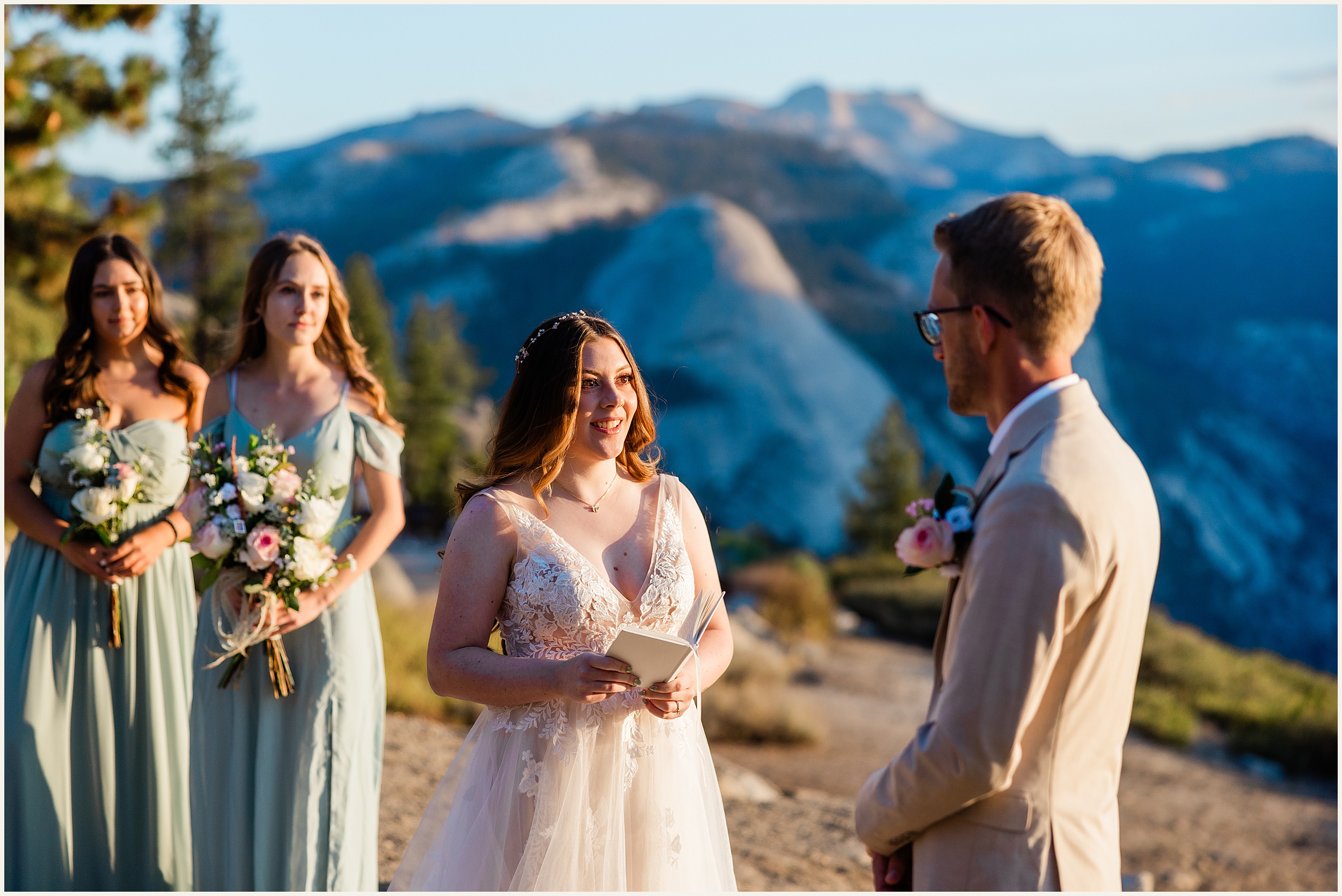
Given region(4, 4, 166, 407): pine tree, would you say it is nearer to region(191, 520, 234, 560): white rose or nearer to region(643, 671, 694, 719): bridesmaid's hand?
region(191, 520, 234, 560): white rose

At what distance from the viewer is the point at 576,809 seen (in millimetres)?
2852

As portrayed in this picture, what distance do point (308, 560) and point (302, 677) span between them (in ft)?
1.96

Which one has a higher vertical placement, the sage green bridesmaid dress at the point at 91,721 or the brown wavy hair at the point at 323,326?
the brown wavy hair at the point at 323,326

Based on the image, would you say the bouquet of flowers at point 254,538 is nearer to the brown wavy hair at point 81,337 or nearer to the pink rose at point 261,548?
the pink rose at point 261,548

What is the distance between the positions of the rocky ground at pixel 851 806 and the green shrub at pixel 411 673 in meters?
0.30

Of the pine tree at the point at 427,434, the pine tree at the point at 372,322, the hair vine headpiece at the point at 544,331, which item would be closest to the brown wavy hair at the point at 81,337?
the hair vine headpiece at the point at 544,331

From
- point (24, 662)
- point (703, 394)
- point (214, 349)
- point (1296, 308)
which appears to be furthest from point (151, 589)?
point (1296, 308)

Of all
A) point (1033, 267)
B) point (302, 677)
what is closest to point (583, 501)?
point (1033, 267)

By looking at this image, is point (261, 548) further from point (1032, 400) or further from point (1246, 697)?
point (1246, 697)

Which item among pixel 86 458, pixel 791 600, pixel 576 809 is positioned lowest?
A: pixel 791 600

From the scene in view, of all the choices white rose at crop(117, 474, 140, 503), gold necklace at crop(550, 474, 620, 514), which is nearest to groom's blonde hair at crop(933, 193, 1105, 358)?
gold necklace at crop(550, 474, 620, 514)

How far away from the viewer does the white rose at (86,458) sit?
4.28 meters

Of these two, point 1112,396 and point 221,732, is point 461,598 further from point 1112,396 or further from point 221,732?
point 1112,396

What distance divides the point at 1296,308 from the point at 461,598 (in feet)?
173
